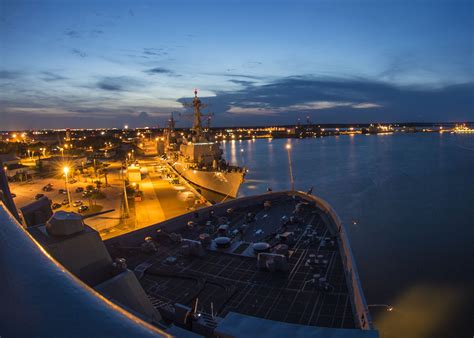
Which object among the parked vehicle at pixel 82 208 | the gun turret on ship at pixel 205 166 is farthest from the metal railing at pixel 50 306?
the gun turret on ship at pixel 205 166

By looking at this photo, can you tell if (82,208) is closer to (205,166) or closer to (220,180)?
(220,180)

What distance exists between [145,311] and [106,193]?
2830cm

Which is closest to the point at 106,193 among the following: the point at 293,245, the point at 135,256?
the point at 135,256

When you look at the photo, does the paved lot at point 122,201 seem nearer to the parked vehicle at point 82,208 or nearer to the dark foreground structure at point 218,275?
the parked vehicle at point 82,208

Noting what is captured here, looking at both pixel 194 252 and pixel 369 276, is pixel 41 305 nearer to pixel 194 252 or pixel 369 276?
pixel 194 252

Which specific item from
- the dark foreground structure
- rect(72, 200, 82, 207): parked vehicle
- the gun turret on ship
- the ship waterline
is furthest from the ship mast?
the dark foreground structure

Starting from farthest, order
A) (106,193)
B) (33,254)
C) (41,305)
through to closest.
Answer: (106,193)
(33,254)
(41,305)

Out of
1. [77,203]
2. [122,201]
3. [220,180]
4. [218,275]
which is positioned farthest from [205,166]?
[218,275]

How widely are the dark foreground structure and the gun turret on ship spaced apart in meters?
19.5

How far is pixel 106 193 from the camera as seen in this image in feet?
106

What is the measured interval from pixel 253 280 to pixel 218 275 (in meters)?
1.07

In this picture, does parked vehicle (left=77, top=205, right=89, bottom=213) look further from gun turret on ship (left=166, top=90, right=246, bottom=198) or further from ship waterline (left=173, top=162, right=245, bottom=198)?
ship waterline (left=173, top=162, right=245, bottom=198)

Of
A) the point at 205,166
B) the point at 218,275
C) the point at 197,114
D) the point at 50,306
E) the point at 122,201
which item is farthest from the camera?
the point at 197,114

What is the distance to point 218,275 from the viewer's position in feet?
30.4
